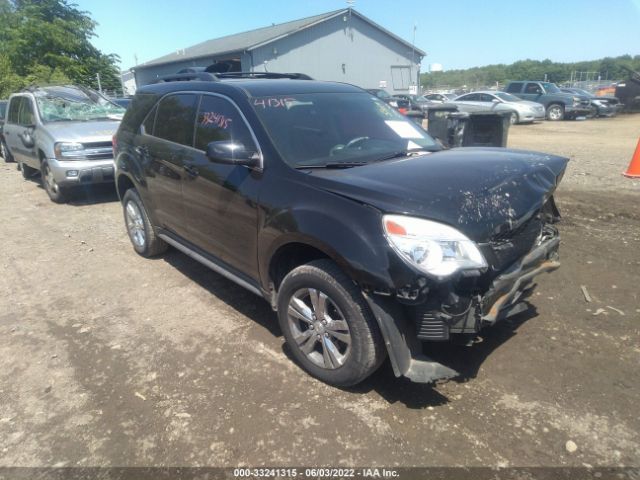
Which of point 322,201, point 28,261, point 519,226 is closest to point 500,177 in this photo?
point 519,226

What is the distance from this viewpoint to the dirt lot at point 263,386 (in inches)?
97.6

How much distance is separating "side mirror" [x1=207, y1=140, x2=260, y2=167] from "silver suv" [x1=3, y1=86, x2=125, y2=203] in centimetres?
539

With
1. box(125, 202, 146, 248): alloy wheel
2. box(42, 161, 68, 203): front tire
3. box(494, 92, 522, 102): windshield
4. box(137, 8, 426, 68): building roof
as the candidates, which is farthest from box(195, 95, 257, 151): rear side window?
box(137, 8, 426, 68): building roof

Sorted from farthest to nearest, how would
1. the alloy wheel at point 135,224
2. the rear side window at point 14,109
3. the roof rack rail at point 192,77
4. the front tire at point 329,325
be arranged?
the rear side window at point 14,109 → the alloy wheel at point 135,224 → the roof rack rail at point 192,77 → the front tire at point 329,325

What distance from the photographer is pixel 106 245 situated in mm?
5891

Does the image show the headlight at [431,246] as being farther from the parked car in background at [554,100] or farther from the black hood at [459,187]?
the parked car in background at [554,100]

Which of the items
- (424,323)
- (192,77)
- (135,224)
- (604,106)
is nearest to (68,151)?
(135,224)

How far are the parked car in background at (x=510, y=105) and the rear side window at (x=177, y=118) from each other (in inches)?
675

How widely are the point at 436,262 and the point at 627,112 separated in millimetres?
26126

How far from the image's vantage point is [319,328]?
286cm

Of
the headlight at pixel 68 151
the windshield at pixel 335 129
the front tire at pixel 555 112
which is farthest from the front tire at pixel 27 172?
the front tire at pixel 555 112

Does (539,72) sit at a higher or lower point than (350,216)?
higher

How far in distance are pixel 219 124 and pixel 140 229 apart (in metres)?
2.22

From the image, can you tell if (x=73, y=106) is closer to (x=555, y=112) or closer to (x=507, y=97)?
(x=507, y=97)
